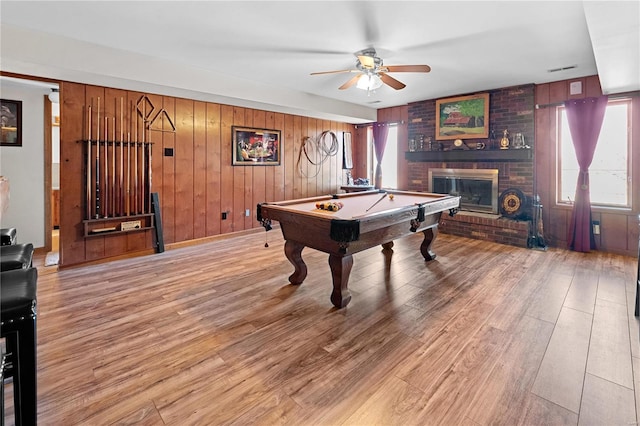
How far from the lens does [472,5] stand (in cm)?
A: 255

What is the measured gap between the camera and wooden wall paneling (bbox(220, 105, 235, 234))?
530cm

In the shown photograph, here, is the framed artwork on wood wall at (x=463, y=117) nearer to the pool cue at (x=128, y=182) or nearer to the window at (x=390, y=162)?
the window at (x=390, y=162)

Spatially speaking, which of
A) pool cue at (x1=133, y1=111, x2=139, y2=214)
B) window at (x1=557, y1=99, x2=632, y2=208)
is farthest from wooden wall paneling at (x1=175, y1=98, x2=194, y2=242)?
window at (x1=557, y1=99, x2=632, y2=208)

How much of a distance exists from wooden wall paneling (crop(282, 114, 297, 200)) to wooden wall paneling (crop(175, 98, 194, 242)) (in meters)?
1.86

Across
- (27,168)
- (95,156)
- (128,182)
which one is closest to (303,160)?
(128,182)

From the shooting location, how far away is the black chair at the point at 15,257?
1.83m

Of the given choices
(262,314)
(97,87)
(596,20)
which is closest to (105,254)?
(97,87)

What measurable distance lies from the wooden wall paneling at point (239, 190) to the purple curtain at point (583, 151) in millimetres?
5032

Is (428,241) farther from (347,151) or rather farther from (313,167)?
(347,151)

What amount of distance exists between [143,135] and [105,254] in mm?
1688

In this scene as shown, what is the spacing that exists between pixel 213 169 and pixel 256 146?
0.94 meters

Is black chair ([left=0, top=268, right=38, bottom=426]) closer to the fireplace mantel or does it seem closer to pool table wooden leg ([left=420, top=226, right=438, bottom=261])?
pool table wooden leg ([left=420, top=226, right=438, bottom=261])

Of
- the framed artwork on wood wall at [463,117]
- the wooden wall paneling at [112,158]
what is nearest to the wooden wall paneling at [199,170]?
the wooden wall paneling at [112,158]

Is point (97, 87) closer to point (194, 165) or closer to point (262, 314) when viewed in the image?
point (194, 165)
